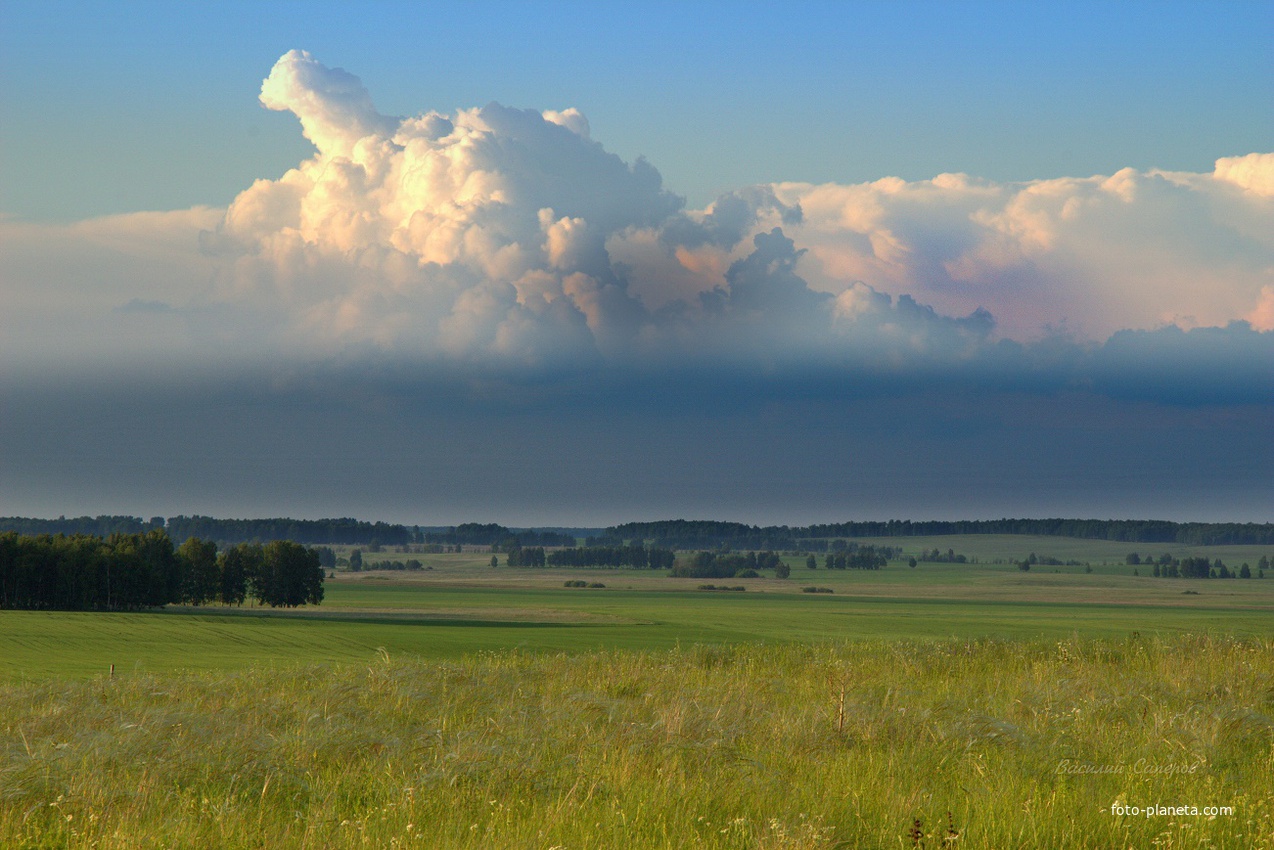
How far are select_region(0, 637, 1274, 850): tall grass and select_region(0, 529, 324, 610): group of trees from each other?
97932mm

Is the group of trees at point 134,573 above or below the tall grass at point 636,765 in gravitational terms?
below

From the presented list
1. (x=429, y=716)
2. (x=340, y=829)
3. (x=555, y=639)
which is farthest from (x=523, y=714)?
(x=555, y=639)

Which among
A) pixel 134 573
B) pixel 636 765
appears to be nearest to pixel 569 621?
pixel 134 573

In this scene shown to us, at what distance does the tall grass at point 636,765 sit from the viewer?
901 cm

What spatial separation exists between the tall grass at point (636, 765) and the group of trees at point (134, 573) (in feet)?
321

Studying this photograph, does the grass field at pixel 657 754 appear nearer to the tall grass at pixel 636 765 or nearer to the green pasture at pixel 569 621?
the tall grass at pixel 636 765

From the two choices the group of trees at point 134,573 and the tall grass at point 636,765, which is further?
the group of trees at point 134,573

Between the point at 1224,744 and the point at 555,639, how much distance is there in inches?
2237

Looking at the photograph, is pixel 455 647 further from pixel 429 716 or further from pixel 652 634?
pixel 429 716

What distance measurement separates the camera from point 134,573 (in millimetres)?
106438

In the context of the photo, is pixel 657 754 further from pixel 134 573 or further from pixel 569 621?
pixel 134 573

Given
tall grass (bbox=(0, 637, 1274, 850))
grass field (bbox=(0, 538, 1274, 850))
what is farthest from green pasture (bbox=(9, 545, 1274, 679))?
tall grass (bbox=(0, 637, 1274, 850))

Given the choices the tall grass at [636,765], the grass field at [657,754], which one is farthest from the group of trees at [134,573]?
the tall grass at [636,765]

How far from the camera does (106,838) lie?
8578mm
